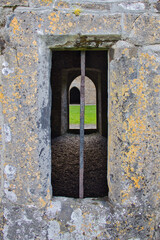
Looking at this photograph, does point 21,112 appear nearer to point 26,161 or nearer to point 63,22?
point 26,161

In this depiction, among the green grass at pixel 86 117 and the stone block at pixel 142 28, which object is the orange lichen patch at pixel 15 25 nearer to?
the stone block at pixel 142 28

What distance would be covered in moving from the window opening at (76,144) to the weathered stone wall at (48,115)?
312mm

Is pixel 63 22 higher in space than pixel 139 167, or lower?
higher

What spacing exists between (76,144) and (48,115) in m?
4.31

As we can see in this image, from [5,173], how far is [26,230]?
1.78ft

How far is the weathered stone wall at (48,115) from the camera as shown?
5.41 ft

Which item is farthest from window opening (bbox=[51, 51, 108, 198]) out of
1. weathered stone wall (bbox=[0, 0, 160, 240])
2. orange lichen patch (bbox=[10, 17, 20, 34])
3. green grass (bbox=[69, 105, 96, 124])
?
green grass (bbox=[69, 105, 96, 124])

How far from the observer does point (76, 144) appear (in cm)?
598

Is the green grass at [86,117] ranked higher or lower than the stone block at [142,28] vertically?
lower

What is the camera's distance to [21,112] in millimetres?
1697

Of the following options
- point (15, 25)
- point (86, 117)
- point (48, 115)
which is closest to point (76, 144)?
point (48, 115)

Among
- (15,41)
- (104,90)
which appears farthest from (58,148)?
(15,41)

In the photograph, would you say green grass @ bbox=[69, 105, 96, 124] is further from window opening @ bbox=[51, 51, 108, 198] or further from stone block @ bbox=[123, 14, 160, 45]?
stone block @ bbox=[123, 14, 160, 45]

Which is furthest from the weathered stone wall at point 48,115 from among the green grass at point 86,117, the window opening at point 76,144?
the green grass at point 86,117
